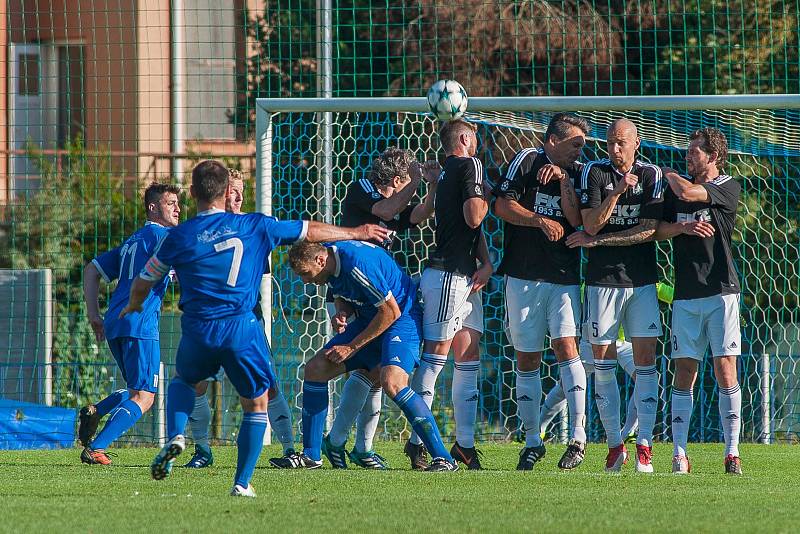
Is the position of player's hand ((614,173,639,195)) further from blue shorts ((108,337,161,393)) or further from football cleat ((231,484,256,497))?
blue shorts ((108,337,161,393))

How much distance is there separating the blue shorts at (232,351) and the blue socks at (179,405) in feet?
0.84

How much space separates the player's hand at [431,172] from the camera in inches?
340

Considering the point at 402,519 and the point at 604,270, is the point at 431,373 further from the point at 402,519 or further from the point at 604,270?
the point at 402,519

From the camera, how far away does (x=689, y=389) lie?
8281 millimetres

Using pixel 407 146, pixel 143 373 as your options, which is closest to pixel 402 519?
pixel 143 373

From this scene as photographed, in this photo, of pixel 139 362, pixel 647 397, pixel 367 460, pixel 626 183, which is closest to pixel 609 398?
pixel 647 397

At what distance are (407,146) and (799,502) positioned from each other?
7655mm

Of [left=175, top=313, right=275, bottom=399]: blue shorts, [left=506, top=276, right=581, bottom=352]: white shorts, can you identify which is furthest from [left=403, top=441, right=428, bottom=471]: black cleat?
[left=175, top=313, right=275, bottom=399]: blue shorts

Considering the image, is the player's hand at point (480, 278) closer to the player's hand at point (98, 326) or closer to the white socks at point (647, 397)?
the white socks at point (647, 397)

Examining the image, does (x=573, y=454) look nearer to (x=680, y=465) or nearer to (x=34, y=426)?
(x=680, y=465)

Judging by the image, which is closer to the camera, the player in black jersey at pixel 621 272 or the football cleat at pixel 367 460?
the player in black jersey at pixel 621 272

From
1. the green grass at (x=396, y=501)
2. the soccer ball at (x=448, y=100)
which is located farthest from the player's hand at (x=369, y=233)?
the soccer ball at (x=448, y=100)

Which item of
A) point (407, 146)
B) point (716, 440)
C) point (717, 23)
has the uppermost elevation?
point (717, 23)

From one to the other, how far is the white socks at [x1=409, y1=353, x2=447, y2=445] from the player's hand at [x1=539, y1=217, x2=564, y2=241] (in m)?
1.11
